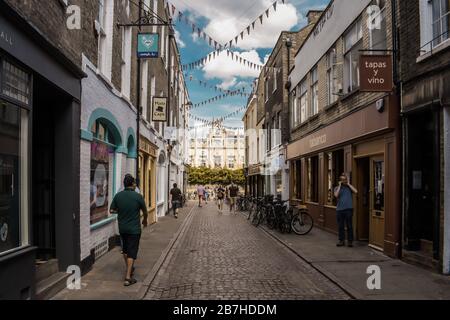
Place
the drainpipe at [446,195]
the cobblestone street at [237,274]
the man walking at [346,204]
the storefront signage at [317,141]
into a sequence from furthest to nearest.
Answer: the storefront signage at [317,141], the man walking at [346,204], the drainpipe at [446,195], the cobblestone street at [237,274]

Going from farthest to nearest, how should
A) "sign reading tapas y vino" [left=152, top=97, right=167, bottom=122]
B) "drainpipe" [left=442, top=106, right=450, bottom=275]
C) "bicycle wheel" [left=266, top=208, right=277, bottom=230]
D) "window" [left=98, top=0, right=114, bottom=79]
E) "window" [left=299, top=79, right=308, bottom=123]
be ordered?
1. "window" [left=299, top=79, right=308, bottom=123]
2. "sign reading tapas y vino" [left=152, top=97, right=167, bottom=122]
3. "bicycle wheel" [left=266, top=208, right=277, bottom=230]
4. "window" [left=98, top=0, right=114, bottom=79]
5. "drainpipe" [left=442, top=106, right=450, bottom=275]

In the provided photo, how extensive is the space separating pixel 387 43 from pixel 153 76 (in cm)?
1078

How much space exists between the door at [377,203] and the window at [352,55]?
2538mm

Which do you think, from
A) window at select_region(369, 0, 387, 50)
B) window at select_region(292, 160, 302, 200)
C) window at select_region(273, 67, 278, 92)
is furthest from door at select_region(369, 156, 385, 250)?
window at select_region(273, 67, 278, 92)

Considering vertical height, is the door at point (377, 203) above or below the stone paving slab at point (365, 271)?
above

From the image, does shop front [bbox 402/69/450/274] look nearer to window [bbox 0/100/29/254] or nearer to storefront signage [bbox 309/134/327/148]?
storefront signage [bbox 309/134/327/148]

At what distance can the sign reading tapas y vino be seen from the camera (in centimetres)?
1745

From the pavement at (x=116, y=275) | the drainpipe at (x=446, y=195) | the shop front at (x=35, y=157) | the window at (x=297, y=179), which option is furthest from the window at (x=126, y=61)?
the window at (x=297, y=179)

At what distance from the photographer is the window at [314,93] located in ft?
56.2

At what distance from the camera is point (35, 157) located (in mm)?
8195

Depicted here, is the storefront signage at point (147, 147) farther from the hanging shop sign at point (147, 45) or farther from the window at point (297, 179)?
the window at point (297, 179)

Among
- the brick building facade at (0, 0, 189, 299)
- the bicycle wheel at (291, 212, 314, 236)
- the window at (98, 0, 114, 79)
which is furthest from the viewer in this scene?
the bicycle wheel at (291, 212, 314, 236)

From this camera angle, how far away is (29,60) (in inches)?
233

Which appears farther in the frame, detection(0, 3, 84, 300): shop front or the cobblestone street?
the cobblestone street
